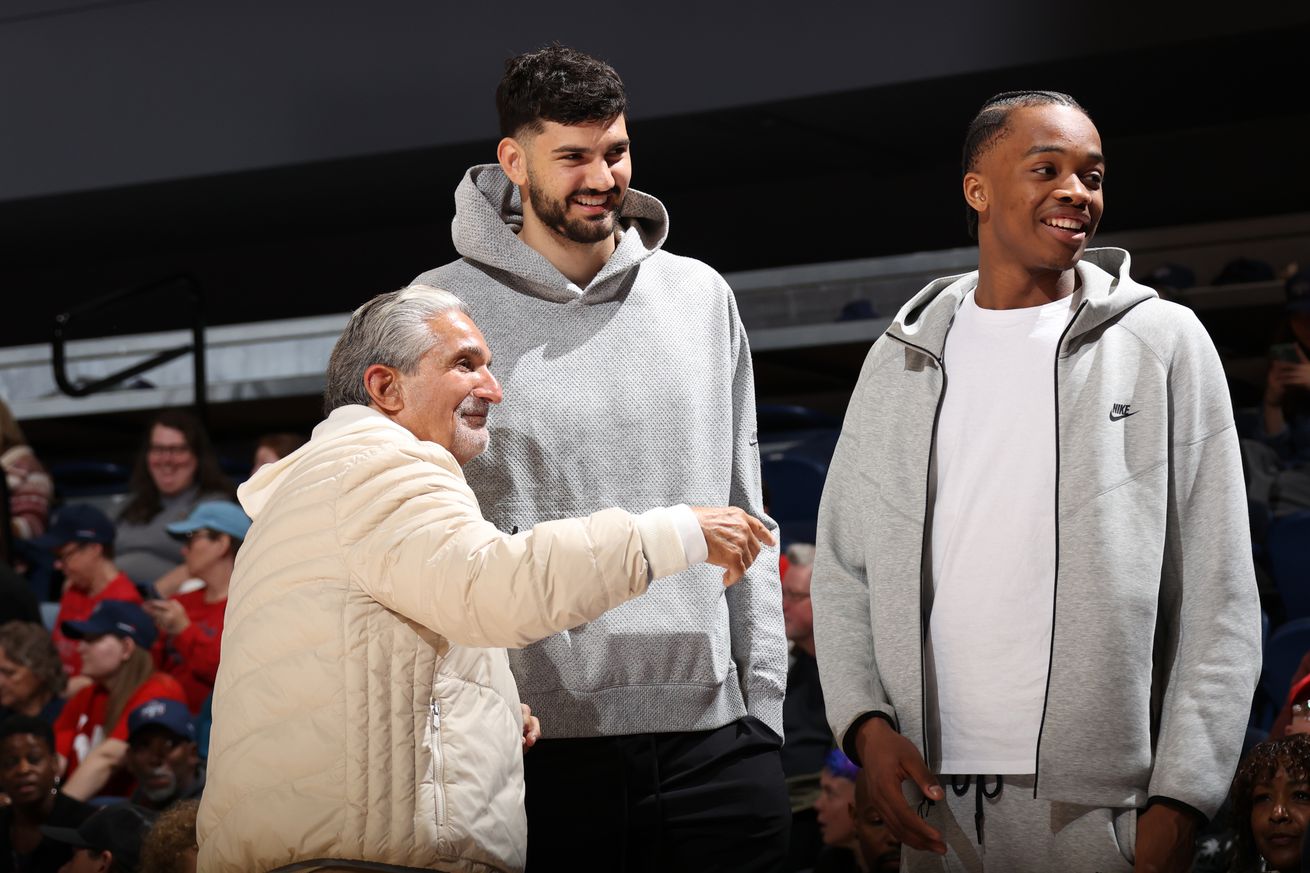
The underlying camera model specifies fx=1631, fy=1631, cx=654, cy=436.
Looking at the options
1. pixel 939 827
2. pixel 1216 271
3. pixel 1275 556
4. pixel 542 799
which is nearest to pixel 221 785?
pixel 542 799

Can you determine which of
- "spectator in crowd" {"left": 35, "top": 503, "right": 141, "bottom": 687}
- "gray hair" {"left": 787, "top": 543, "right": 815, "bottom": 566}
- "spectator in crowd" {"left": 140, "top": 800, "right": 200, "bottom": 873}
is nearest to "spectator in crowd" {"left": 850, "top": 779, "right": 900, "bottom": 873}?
"gray hair" {"left": 787, "top": 543, "right": 815, "bottom": 566}

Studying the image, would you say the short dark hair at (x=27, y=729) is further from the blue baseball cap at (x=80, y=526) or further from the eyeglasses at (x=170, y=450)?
the eyeglasses at (x=170, y=450)

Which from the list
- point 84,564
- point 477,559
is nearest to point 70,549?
point 84,564

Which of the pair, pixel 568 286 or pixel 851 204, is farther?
pixel 851 204

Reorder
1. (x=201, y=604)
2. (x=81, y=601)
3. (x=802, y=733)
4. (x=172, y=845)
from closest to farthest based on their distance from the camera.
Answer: (x=172, y=845)
(x=802, y=733)
(x=201, y=604)
(x=81, y=601)

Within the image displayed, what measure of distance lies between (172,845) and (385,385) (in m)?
1.63

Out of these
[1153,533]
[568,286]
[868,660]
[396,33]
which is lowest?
[868,660]

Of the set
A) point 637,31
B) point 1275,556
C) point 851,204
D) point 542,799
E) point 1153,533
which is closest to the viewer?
point 1153,533

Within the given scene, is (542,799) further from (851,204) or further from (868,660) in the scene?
(851,204)

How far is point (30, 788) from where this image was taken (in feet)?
13.6

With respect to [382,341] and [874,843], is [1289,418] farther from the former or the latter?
[382,341]

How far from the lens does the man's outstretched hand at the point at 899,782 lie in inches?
70.0

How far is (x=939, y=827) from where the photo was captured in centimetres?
182

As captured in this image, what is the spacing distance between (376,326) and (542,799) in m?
0.65
